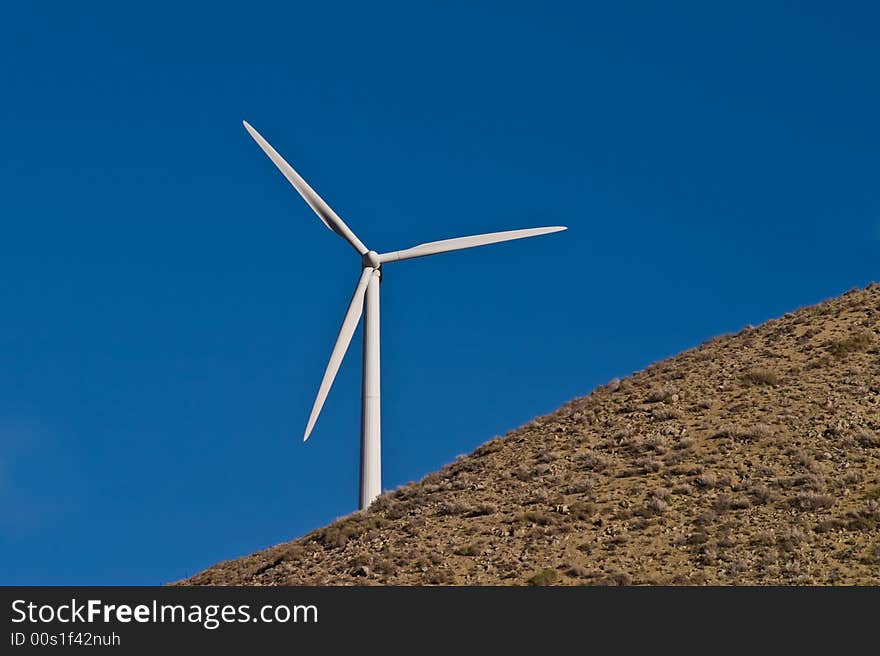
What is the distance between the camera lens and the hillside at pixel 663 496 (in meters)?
38.1

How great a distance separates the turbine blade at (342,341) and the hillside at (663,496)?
4581 millimetres

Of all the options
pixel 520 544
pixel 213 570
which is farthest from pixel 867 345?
pixel 213 570

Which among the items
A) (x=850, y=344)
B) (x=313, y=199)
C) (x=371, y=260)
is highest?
(x=313, y=199)

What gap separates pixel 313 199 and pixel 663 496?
69.9ft

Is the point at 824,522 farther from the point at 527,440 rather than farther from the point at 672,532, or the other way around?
the point at 527,440

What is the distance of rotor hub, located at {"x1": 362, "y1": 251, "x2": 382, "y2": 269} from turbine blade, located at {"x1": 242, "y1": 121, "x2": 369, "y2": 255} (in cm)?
40

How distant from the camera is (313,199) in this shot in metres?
55.5

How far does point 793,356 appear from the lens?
56625 mm

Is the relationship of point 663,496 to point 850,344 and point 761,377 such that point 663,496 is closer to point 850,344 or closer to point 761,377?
point 761,377

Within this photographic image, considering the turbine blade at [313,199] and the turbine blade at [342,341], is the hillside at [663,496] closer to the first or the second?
the turbine blade at [342,341]

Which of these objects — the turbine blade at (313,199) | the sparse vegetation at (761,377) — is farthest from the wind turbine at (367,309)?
the sparse vegetation at (761,377)

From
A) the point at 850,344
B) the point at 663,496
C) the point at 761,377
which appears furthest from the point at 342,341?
the point at 850,344

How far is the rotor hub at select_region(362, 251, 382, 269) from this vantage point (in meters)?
53.8
